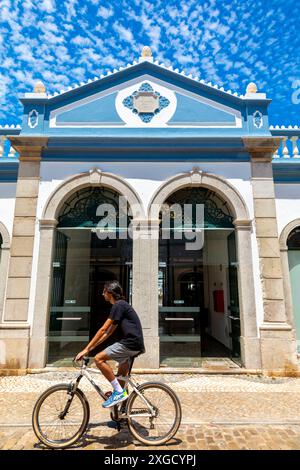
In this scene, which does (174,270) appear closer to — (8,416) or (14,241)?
(14,241)

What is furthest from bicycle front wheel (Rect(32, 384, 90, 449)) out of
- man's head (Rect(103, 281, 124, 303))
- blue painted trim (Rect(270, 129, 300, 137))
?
blue painted trim (Rect(270, 129, 300, 137))

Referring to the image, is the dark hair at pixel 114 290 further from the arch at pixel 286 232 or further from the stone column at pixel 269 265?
the arch at pixel 286 232

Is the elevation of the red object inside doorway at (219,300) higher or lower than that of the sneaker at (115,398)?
higher

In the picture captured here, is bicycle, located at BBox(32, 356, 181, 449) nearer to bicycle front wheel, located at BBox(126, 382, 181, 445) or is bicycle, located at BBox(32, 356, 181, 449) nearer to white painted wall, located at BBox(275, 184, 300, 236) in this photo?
bicycle front wheel, located at BBox(126, 382, 181, 445)

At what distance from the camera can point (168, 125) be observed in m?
7.64

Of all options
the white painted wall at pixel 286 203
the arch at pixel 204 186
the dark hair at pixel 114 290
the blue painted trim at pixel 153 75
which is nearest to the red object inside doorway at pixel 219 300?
the white painted wall at pixel 286 203

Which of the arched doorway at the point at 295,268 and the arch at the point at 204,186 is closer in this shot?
the arch at the point at 204,186

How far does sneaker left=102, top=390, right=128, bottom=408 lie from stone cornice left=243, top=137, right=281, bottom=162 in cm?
617

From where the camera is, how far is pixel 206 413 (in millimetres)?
4270

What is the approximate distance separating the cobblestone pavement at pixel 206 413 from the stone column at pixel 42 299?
423 millimetres

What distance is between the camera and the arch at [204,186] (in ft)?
23.4

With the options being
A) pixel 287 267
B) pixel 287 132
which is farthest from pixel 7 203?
pixel 287 132

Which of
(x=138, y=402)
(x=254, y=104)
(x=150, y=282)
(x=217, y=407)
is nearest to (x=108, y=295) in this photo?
(x=138, y=402)
